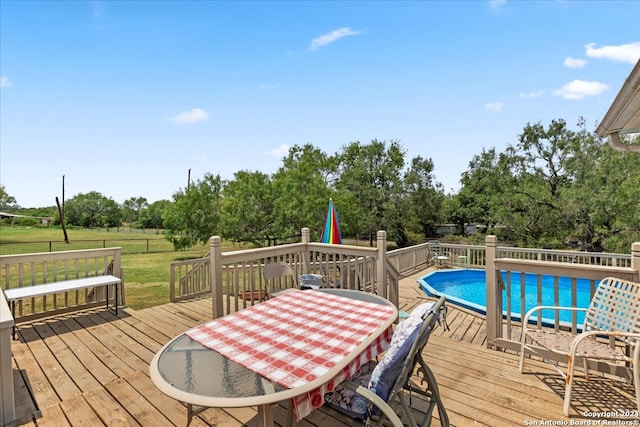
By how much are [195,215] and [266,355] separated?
1569cm

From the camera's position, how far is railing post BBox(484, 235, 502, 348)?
3.41 m

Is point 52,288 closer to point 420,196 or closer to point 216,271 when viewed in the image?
point 216,271

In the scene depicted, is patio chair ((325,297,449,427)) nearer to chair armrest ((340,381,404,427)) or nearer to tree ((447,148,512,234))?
chair armrest ((340,381,404,427))

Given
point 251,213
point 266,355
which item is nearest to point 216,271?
point 266,355

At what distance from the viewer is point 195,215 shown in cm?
1603

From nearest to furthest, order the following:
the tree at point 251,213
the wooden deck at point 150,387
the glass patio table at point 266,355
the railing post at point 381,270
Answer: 1. the glass patio table at point 266,355
2. the wooden deck at point 150,387
3. the railing post at point 381,270
4. the tree at point 251,213

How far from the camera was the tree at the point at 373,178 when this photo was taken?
19.3 metres

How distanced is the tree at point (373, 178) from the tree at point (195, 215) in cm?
727

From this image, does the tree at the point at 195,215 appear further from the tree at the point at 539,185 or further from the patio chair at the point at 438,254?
the tree at the point at 539,185

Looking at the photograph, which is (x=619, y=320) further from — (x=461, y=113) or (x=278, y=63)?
(x=461, y=113)

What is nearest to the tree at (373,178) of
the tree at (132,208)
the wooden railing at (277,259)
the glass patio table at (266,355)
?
the wooden railing at (277,259)

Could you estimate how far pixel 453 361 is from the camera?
10.3 feet

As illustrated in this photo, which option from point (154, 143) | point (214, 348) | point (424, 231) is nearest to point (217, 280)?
point (214, 348)

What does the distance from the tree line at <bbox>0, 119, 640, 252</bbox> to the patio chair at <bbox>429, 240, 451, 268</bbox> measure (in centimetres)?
335
